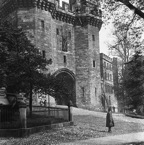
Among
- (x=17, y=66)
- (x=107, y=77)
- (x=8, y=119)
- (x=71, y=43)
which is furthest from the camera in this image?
(x=107, y=77)

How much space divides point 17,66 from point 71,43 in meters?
18.3

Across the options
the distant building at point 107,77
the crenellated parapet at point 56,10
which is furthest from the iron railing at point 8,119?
the distant building at point 107,77

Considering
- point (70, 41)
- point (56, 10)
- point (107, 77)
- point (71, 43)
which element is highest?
point (56, 10)

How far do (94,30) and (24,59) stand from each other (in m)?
19.8

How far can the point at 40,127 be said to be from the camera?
13.7 meters

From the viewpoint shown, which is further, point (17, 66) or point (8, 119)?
point (17, 66)

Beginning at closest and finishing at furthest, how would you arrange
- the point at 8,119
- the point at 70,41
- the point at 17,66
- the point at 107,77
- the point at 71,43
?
the point at 8,119, the point at 17,66, the point at 70,41, the point at 71,43, the point at 107,77

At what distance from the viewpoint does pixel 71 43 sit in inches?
1272

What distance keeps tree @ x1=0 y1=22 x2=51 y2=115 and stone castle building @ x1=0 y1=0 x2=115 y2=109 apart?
11137mm

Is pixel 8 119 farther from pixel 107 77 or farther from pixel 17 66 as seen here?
pixel 107 77

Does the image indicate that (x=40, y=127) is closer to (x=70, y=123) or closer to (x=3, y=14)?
(x=70, y=123)

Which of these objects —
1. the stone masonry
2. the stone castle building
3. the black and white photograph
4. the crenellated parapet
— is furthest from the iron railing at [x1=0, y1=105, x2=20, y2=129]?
the stone castle building

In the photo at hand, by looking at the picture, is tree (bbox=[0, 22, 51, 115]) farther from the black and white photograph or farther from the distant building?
the distant building

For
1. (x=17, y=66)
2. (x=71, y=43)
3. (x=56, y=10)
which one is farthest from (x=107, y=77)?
(x=17, y=66)
